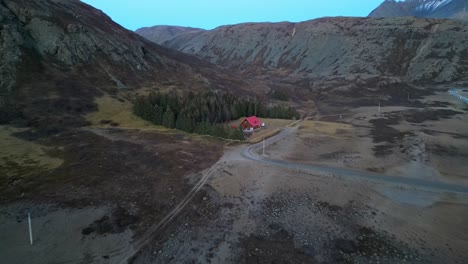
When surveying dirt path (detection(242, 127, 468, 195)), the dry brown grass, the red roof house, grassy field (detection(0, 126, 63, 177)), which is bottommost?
dirt path (detection(242, 127, 468, 195))

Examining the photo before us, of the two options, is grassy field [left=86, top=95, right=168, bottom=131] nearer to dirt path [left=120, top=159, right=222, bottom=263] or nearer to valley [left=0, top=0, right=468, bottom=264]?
valley [left=0, top=0, right=468, bottom=264]

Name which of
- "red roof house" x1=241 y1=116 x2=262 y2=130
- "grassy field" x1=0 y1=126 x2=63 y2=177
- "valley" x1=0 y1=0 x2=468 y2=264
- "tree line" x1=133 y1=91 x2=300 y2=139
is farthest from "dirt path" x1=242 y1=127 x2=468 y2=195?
"grassy field" x1=0 y1=126 x2=63 y2=177

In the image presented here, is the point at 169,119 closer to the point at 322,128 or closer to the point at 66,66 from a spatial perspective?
the point at 322,128

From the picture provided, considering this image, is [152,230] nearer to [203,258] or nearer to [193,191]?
[203,258]

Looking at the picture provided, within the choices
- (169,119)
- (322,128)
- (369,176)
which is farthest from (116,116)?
(369,176)

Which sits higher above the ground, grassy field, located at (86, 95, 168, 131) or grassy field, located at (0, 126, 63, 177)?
grassy field, located at (86, 95, 168, 131)

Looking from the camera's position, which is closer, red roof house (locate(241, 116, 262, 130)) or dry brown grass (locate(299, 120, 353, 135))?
dry brown grass (locate(299, 120, 353, 135))

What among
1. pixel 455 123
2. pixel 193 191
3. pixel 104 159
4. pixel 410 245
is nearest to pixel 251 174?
pixel 193 191

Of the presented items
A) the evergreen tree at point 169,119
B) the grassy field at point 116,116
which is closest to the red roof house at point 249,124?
the evergreen tree at point 169,119
